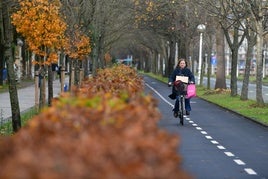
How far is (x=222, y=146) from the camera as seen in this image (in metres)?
15.5

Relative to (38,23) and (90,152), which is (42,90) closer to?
(38,23)

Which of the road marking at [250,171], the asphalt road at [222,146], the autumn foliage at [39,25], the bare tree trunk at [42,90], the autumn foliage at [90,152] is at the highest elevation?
the autumn foliage at [39,25]

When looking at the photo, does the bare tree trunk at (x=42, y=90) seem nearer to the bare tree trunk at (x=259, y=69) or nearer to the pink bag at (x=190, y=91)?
the pink bag at (x=190, y=91)

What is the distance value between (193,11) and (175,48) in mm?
21717

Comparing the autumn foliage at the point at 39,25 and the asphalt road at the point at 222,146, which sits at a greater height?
the autumn foliage at the point at 39,25

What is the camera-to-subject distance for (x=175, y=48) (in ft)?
218

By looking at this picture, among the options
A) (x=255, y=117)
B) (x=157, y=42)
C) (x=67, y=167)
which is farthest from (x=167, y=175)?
(x=157, y=42)

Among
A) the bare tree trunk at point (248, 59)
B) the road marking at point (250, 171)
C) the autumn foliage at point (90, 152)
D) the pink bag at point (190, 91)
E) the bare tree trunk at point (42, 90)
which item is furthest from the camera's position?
the bare tree trunk at point (248, 59)

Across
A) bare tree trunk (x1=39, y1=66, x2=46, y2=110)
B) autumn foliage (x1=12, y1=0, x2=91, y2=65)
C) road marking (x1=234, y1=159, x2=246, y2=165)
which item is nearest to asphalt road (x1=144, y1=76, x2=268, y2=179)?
road marking (x1=234, y1=159, x2=246, y2=165)

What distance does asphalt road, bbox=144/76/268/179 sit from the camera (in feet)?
38.3

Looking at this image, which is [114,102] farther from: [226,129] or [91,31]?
[91,31]

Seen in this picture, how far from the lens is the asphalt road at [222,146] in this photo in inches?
459

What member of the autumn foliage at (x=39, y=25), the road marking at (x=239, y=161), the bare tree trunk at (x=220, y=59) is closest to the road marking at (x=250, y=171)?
the road marking at (x=239, y=161)

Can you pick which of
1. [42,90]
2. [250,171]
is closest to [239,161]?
[250,171]
